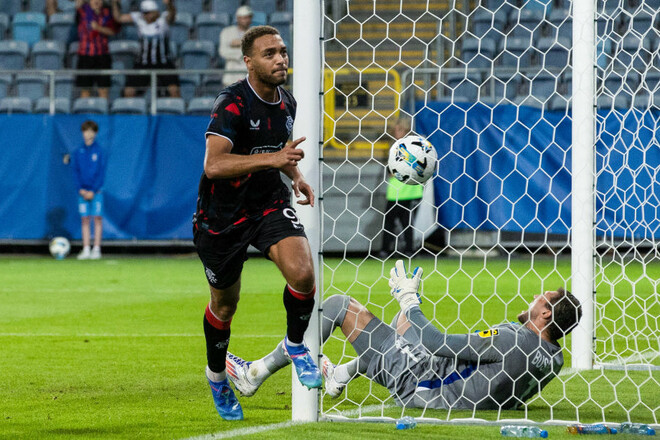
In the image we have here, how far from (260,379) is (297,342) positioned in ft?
2.23

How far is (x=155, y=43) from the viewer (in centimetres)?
1681

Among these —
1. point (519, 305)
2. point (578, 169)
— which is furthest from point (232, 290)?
point (519, 305)

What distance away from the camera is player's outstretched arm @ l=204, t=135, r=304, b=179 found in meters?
4.39

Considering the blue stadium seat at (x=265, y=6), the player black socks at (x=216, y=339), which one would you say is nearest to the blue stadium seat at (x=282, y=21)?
the blue stadium seat at (x=265, y=6)

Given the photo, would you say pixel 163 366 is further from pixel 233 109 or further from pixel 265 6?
pixel 265 6

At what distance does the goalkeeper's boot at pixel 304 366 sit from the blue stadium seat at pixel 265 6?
1426 centimetres

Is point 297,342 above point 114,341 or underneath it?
above

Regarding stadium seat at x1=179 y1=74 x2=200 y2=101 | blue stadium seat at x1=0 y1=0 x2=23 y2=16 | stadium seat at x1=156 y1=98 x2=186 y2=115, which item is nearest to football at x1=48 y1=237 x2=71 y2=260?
stadium seat at x1=156 y1=98 x2=186 y2=115

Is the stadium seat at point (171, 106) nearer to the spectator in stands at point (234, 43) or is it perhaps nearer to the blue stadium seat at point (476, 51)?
the spectator in stands at point (234, 43)

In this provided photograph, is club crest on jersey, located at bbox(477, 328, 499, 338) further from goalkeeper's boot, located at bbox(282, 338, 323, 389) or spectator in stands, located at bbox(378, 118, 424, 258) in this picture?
spectator in stands, located at bbox(378, 118, 424, 258)

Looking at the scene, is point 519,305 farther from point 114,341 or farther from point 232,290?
point 232,290

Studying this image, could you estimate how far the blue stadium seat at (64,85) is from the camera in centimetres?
1698

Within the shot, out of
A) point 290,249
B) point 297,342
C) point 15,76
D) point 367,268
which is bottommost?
point 367,268

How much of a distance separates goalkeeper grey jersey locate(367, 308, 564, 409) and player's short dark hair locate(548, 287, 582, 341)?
10 cm
